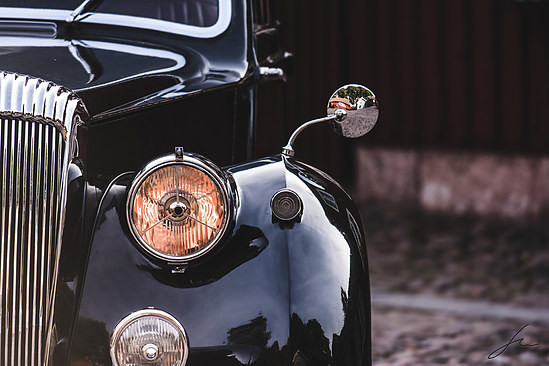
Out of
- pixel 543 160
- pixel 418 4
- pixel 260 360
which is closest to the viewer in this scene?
pixel 260 360

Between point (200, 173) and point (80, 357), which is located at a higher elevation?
point (200, 173)

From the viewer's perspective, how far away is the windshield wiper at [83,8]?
10.4 feet

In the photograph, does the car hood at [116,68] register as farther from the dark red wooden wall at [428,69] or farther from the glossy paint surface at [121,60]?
the dark red wooden wall at [428,69]

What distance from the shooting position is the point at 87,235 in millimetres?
2494

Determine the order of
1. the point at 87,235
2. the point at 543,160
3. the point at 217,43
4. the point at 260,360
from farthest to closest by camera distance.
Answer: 1. the point at 543,160
2. the point at 217,43
3. the point at 87,235
4. the point at 260,360

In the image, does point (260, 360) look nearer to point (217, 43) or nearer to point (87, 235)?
point (87, 235)

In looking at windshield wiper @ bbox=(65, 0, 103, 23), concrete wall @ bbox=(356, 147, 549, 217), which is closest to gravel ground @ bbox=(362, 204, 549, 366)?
concrete wall @ bbox=(356, 147, 549, 217)

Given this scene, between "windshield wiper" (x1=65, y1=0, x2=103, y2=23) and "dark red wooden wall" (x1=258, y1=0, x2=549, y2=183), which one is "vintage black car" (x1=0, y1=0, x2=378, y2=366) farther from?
"dark red wooden wall" (x1=258, y1=0, x2=549, y2=183)

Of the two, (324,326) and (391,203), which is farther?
(391,203)

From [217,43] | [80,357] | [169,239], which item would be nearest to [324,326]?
[169,239]

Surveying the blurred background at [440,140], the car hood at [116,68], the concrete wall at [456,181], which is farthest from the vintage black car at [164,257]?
the concrete wall at [456,181]

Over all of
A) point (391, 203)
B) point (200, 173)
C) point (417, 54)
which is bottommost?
point (391, 203)

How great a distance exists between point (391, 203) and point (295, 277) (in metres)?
6.30

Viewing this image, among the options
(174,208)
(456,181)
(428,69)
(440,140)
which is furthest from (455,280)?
(174,208)
